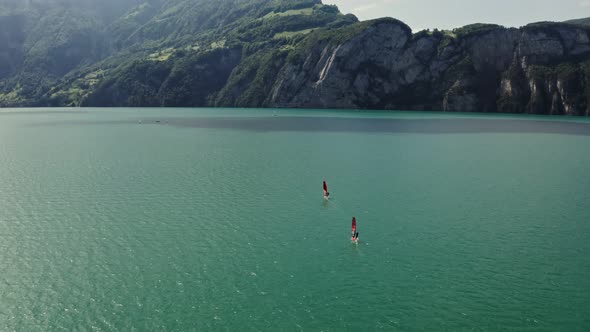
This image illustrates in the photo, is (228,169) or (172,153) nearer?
(228,169)

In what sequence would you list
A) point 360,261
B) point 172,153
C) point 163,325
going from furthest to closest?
point 172,153
point 360,261
point 163,325

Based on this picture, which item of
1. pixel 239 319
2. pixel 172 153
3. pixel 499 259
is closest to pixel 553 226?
pixel 499 259

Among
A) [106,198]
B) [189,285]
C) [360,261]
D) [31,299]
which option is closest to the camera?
[31,299]

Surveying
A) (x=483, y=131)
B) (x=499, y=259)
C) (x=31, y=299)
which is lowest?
(x=31, y=299)

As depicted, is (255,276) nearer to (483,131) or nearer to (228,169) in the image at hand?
(228,169)

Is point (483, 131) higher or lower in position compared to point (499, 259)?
higher

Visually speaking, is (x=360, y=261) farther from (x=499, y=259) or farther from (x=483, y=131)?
(x=483, y=131)
